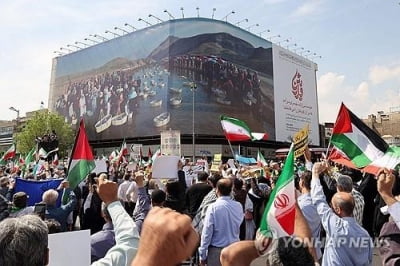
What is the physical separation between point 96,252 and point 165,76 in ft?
175

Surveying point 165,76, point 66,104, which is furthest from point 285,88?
point 66,104

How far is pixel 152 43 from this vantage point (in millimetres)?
59688

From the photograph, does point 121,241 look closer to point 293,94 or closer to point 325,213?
point 325,213

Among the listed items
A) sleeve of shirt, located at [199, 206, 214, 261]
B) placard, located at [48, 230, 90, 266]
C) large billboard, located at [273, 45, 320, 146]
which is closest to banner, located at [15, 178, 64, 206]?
sleeve of shirt, located at [199, 206, 214, 261]

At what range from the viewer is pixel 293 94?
2830 inches

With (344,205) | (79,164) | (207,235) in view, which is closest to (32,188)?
(79,164)

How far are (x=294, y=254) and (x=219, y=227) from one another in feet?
12.1

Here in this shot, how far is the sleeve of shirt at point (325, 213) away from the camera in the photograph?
3.98 meters

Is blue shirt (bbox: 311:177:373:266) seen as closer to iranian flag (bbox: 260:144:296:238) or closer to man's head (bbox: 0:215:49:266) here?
iranian flag (bbox: 260:144:296:238)

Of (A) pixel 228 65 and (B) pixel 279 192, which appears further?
(A) pixel 228 65

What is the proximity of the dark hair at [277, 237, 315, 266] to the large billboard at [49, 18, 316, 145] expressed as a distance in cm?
5045

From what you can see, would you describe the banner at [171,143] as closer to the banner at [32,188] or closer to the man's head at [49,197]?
the banner at [32,188]

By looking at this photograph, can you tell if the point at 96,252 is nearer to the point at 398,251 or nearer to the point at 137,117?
the point at 398,251

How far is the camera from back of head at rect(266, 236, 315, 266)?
1770 millimetres
